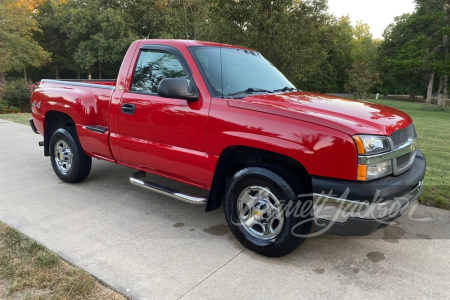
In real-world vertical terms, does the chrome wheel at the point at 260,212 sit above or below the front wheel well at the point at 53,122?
below

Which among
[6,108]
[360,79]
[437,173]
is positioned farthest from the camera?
[360,79]

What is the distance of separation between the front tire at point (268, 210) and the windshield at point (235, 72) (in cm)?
94

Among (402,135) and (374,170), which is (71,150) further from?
(402,135)

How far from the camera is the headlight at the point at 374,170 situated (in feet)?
8.31


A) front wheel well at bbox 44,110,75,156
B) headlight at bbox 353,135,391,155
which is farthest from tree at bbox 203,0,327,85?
headlight at bbox 353,135,391,155

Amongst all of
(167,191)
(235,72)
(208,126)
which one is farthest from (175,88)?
(167,191)

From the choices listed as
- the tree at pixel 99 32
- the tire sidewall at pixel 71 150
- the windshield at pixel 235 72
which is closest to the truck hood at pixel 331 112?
the windshield at pixel 235 72

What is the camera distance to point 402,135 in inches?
119

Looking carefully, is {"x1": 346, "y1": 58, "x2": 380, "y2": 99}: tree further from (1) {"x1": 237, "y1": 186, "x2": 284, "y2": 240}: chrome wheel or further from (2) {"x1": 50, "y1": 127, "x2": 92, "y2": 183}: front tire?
(1) {"x1": 237, "y1": 186, "x2": 284, "y2": 240}: chrome wheel

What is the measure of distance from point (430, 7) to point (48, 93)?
37.5 m

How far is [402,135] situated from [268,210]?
1.36 metres

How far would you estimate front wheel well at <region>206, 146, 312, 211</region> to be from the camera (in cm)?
304

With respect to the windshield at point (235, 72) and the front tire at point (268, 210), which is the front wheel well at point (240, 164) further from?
the windshield at point (235, 72)

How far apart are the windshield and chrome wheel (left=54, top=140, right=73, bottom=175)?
2615mm
